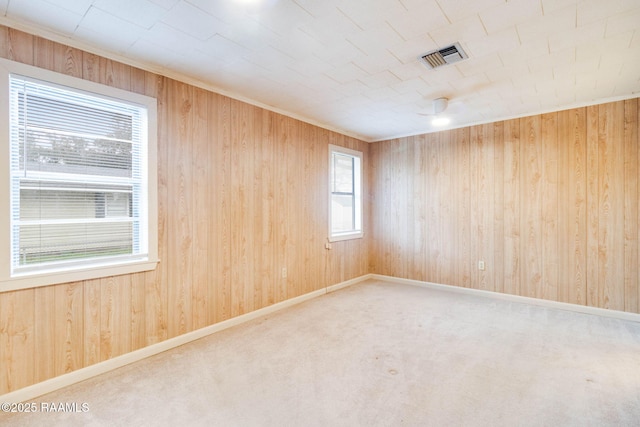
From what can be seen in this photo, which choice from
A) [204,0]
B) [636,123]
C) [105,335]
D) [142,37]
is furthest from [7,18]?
[636,123]

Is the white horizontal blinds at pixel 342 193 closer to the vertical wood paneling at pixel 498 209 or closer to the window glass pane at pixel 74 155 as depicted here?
the vertical wood paneling at pixel 498 209

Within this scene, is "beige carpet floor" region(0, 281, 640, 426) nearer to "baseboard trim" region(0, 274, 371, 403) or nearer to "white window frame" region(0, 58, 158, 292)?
"baseboard trim" region(0, 274, 371, 403)

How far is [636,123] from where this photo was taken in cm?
343

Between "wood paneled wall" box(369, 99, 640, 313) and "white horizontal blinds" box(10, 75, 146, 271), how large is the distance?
393 cm

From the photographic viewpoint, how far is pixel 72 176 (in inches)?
90.6

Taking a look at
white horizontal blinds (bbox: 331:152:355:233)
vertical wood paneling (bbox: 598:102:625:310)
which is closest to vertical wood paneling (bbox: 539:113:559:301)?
vertical wood paneling (bbox: 598:102:625:310)

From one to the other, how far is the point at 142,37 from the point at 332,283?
12.2ft

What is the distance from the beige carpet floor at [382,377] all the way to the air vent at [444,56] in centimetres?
248

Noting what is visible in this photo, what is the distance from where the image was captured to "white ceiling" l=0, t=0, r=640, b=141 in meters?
1.91

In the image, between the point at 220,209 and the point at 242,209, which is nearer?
the point at 220,209

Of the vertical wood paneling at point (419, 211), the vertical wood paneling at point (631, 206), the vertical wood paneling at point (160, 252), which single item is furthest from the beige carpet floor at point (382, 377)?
the vertical wood paneling at point (419, 211)

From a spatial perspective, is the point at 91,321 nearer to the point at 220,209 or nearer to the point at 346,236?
the point at 220,209

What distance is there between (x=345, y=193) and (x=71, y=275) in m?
3.78

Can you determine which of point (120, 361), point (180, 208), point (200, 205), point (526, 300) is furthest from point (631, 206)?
point (120, 361)
